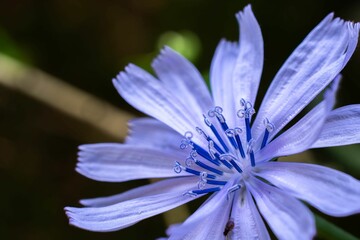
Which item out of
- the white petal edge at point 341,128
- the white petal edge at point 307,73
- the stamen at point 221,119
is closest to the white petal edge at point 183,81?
the stamen at point 221,119

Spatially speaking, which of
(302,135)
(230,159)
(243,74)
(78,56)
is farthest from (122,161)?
(78,56)

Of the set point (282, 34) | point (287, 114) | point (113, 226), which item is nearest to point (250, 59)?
point (287, 114)

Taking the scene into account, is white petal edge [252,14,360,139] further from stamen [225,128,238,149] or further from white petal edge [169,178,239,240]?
white petal edge [169,178,239,240]

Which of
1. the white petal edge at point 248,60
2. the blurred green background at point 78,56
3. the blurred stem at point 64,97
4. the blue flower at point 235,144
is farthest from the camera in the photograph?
the blurred stem at point 64,97

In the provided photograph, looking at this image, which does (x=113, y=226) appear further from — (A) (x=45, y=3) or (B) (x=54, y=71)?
(A) (x=45, y=3)

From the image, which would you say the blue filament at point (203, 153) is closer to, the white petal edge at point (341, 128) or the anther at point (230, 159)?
the anther at point (230, 159)

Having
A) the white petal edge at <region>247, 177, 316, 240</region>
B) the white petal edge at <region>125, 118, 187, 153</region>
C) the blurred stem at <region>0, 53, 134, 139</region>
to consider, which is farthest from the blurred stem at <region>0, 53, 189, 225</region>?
the white petal edge at <region>247, 177, 316, 240</region>

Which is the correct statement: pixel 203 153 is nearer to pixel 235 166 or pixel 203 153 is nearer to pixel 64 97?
pixel 235 166
